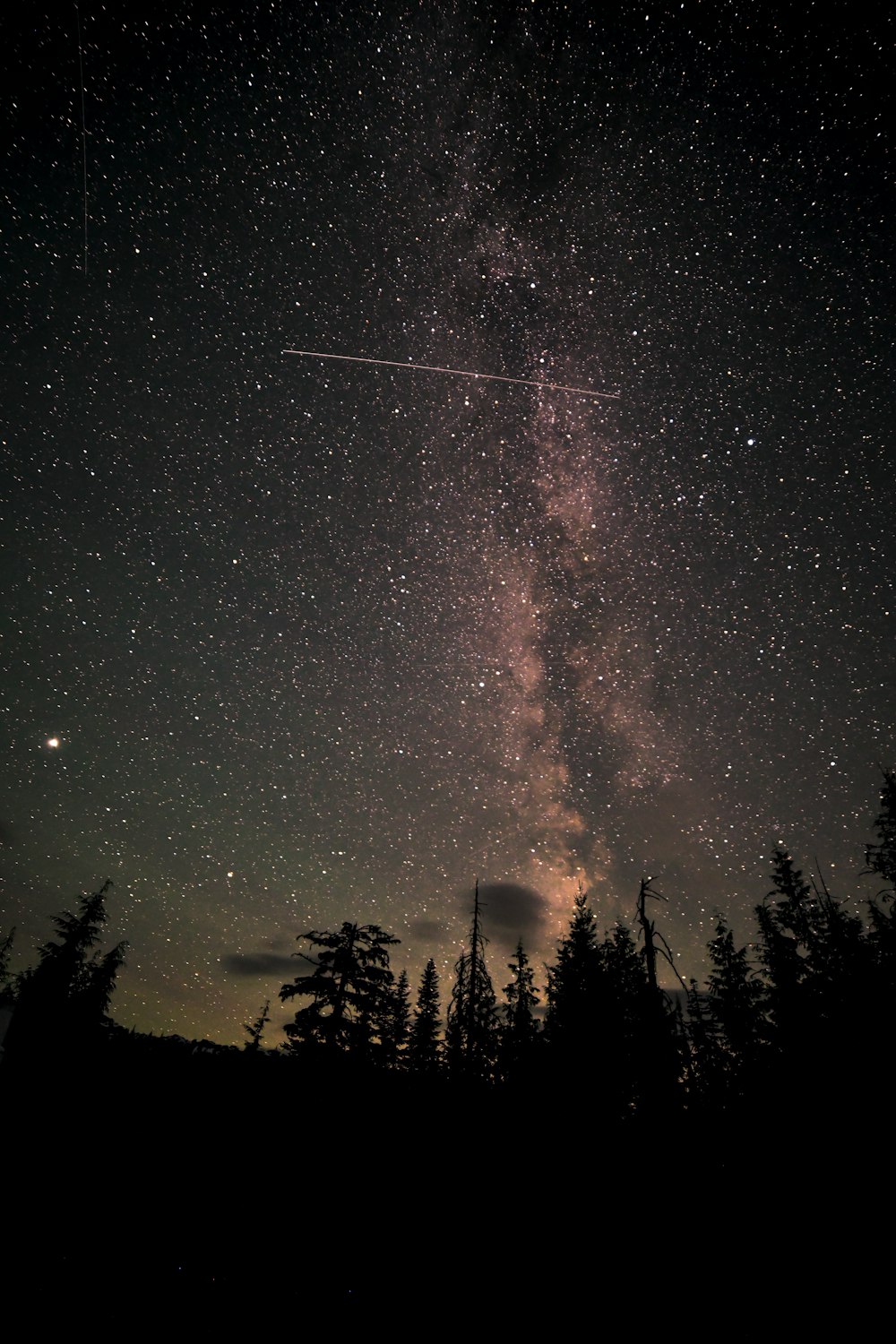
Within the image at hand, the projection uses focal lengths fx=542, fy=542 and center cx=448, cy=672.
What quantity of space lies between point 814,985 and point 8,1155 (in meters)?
27.3

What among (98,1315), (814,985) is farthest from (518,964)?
(98,1315)

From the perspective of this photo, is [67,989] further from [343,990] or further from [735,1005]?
[735,1005]

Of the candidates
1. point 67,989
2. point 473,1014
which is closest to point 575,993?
point 473,1014

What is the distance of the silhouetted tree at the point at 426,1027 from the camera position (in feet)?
120

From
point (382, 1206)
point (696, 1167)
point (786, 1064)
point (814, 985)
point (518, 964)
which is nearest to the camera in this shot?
point (696, 1167)

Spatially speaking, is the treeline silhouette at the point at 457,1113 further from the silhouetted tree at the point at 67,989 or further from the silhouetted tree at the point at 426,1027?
the silhouetted tree at the point at 426,1027

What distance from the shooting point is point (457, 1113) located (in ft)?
56.0

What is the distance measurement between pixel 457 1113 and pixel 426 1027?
25400 mm

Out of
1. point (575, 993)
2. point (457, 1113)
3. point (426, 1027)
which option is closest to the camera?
point (457, 1113)

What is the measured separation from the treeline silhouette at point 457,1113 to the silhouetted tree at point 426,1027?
627 inches

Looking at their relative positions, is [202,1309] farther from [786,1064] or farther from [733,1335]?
[786,1064]

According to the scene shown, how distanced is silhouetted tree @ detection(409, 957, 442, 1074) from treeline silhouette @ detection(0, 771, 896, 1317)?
1592 centimetres

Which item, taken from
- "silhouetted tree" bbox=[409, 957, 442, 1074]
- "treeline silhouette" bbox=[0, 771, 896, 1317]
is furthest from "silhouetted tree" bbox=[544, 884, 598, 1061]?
"silhouetted tree" bbox=[409, 957, 442, 1074]

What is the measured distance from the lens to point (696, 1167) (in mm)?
13945
